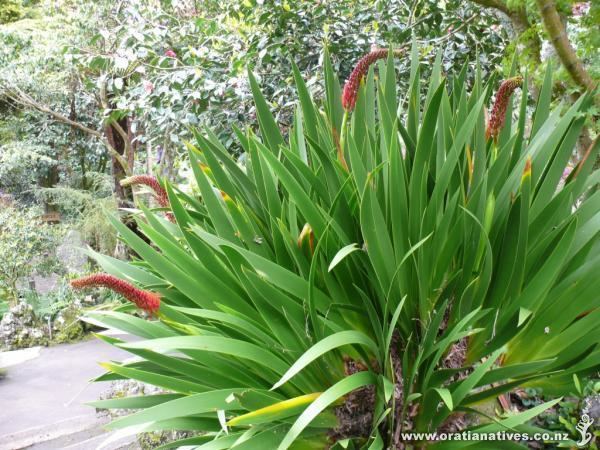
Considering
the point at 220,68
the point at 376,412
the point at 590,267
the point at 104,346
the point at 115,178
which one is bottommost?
the point at 104,346

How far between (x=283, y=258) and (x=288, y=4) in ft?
9.11

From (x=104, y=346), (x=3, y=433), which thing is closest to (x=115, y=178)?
(x=104, y=346)

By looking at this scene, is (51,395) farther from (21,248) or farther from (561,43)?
(561,43)

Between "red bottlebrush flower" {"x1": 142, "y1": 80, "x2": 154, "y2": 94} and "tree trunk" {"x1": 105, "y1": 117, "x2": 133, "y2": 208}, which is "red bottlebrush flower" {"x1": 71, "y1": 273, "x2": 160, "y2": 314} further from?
"tree trunk" {"x1": 105, "y1": 117, "x2": 133, "y2": 208}

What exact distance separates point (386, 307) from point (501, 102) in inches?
20.9

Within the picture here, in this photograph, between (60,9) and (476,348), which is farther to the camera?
(60,9)

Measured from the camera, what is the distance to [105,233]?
8.47 m

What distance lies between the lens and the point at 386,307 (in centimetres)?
84

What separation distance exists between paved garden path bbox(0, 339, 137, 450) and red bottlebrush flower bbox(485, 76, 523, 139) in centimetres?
315

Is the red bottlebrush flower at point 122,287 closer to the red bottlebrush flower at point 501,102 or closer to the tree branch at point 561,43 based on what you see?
the red bottlebrush flower at point 501,102

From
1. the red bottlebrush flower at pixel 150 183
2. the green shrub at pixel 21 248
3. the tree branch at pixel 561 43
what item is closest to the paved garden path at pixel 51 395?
the green shrub at pixel 21 248

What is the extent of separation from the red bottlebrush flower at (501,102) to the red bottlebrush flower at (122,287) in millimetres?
792

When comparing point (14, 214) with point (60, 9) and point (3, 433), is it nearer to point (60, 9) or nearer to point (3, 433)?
point (60, 9)

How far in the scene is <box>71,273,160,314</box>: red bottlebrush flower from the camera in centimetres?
81
